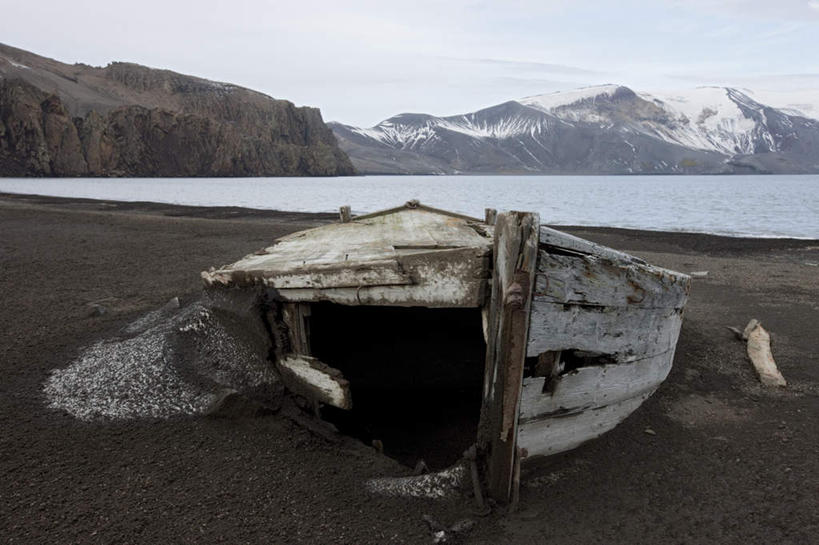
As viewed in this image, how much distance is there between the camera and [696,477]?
170 inches

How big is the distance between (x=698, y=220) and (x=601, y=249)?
34.7 metres

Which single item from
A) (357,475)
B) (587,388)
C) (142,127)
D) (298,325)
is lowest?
(357,475)

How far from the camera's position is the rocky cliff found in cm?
8462

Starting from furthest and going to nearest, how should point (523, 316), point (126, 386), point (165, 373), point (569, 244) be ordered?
point (165, 373)
point (126, 386)
point (569, 244)
point (523, 316)

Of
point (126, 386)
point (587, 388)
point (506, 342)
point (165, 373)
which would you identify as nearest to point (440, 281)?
point (506, 342)

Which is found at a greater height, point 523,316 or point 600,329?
point 523,316

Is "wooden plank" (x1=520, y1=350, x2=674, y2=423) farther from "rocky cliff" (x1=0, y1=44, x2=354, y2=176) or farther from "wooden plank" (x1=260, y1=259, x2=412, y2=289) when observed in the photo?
"rocky cliff" (x1=0, y1=44, x2=354, y2=176)

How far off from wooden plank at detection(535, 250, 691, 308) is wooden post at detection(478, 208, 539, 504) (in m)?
0.15

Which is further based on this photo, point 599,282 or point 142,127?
point 142,127

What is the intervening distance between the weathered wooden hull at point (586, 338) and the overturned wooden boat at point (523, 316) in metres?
0.01

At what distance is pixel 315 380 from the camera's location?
4.78 metres

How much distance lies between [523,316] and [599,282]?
29.9 inches

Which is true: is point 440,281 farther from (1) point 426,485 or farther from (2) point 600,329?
(1) point 426,485

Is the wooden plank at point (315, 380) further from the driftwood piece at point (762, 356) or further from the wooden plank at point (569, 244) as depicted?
the driftwood piece at point (762, 356)
